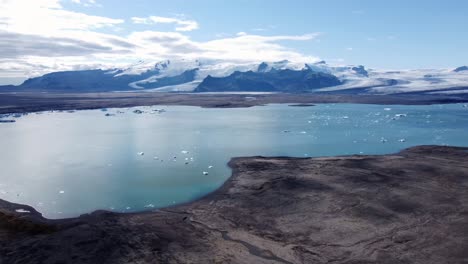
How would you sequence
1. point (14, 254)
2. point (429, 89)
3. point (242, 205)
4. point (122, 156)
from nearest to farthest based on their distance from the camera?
1. point (14, 254)
2. point (242, 205)
3. point (122, 156)
4. point (429, 89)

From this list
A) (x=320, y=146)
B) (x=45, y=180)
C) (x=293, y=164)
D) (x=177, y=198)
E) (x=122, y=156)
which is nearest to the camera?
(x=177, y=198)

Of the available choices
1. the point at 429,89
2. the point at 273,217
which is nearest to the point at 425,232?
the point at 273,217

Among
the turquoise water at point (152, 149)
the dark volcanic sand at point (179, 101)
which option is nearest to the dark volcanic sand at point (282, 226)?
the turquoise water at point (152, 149)

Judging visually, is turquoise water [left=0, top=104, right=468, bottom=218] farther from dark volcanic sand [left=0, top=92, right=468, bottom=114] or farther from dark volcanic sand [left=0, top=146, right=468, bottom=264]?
dark volcanic sand [left=0, top=92, right=468, bottom=114]

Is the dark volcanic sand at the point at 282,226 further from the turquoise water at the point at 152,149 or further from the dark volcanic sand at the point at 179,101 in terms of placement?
the dark volcanic sand at the point at 179,101

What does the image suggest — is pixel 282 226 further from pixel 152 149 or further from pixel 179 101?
pixel 179 101

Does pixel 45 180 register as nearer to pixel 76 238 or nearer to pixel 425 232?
pixel 76 238
